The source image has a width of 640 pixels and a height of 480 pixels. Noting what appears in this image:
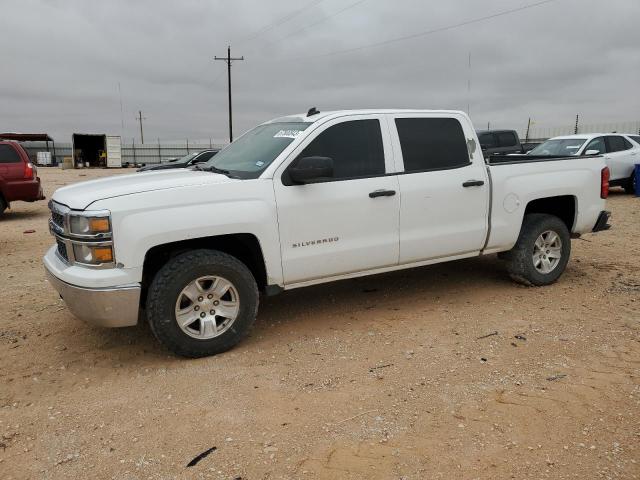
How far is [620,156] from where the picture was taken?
44.9 feet

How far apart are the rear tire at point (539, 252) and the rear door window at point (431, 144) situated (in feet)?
3.79

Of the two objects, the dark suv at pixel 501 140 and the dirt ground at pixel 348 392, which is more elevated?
the dark suv at pixel 501 140

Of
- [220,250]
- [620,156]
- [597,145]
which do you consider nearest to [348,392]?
[220,250]

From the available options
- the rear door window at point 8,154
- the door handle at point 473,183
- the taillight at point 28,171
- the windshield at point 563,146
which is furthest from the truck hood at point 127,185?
the windshield at point 563,146

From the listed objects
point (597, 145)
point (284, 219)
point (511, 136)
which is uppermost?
point (511, 136)

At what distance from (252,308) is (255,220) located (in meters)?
0.69

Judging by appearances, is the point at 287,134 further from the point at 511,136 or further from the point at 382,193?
the point at 511,136

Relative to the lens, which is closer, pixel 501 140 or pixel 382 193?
pixel 382 193

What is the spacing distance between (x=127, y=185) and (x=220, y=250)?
34.0 inches

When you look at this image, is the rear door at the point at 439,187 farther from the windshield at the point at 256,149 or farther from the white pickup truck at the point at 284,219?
the windshield at the point at 256,149

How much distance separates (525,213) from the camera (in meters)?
5.76

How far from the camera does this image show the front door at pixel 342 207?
4234mm

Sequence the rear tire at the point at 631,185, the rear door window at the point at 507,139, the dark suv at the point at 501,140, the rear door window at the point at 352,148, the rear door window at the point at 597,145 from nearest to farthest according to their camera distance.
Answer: the rear door window at the point at 352,148 → the rear door window at the point at 597,145 → the rear tire at the point at 631,185 → the dark suv at the point at 501,140 → the rear door window at the point at 507,139

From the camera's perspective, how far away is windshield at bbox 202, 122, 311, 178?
4.36m
